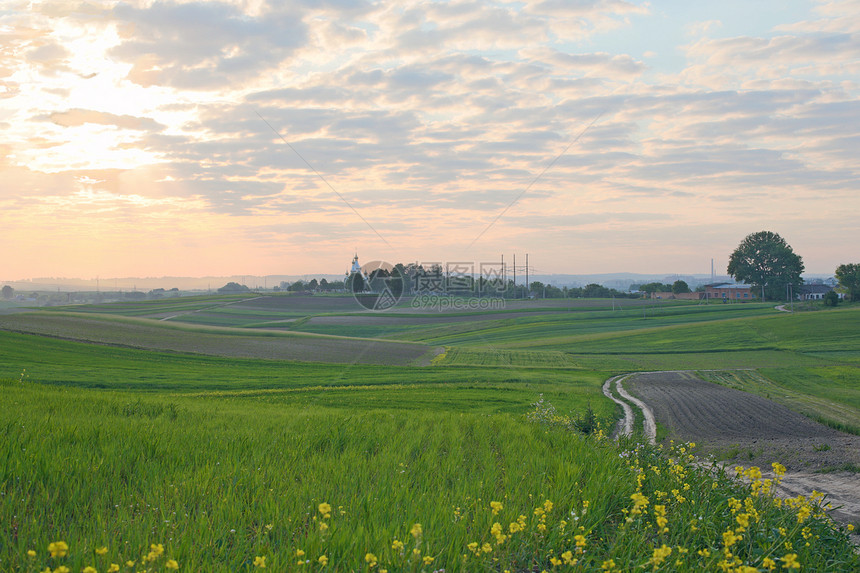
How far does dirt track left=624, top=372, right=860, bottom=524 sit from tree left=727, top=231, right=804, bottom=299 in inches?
4621

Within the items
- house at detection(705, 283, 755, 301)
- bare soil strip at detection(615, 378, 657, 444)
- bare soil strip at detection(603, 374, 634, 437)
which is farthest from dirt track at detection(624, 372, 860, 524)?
house at detection(705, 283, 755, 301)

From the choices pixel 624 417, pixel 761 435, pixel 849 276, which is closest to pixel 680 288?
pixel 849 276

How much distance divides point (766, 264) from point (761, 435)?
136890mm

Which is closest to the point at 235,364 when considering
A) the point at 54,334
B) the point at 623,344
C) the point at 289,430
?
the point at 54,334

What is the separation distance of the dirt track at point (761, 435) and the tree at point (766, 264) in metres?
117

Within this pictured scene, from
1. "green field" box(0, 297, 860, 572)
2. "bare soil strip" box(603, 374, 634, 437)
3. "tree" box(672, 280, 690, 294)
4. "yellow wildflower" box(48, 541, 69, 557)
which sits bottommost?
"bare soil strip" box(603, 374, 634, 437)

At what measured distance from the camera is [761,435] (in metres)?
20.8

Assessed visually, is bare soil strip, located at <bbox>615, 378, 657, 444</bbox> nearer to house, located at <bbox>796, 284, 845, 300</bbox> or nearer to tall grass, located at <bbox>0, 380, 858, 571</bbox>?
tall grass, located at <bbox>0, 380, 858, 571</bbox>

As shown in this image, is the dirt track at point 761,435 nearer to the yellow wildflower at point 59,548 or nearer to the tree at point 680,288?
the yellow wildflower at point 59,548

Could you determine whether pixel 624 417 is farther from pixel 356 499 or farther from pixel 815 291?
pixel 815 291

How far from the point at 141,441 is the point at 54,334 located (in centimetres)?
5278

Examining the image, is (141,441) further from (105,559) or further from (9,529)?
(105,559)

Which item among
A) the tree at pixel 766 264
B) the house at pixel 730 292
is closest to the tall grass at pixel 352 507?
the tree at pixel 766 264

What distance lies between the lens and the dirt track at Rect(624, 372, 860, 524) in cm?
1285
